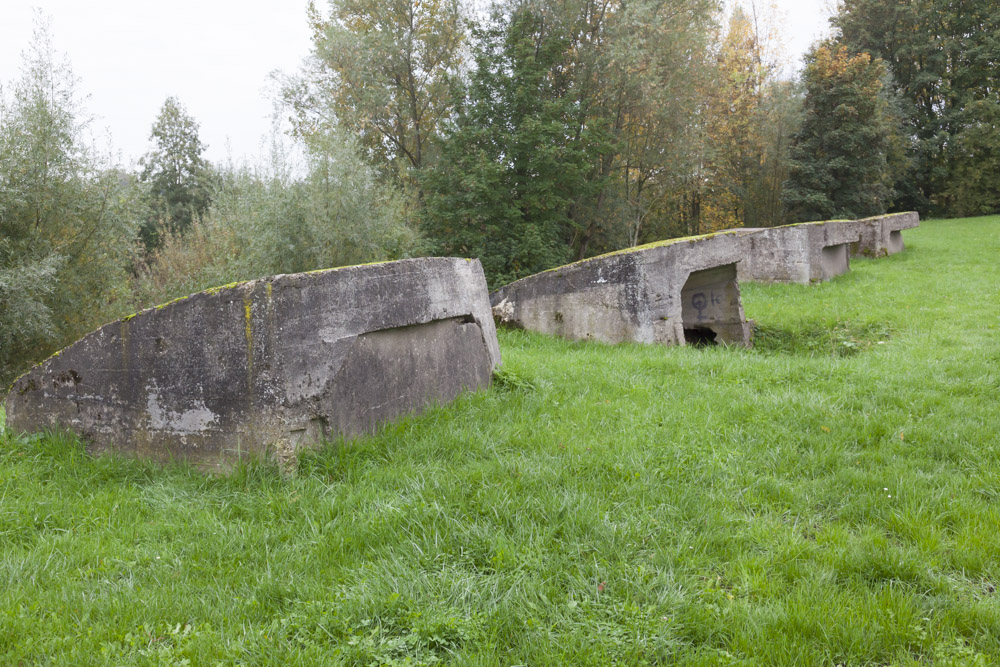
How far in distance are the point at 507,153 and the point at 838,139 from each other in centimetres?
1691

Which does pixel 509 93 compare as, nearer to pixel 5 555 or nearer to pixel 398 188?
pixel 398 188

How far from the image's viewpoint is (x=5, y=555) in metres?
3.04

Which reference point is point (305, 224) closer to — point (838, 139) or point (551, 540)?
point (551, 540)

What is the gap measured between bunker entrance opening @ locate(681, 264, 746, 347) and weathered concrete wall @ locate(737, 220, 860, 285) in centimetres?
389

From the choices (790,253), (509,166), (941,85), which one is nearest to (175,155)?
(509,166)

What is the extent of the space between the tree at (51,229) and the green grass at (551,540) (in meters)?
7.74

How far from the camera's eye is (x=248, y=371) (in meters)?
3.77

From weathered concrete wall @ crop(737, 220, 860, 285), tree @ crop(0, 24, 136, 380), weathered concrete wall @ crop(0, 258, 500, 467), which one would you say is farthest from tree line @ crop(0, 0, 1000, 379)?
weathered concrete wall @ crop(0, 258, 500, 467)

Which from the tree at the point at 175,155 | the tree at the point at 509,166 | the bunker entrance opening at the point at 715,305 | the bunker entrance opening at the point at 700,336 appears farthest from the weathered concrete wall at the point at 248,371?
the tree at the point at 175,155

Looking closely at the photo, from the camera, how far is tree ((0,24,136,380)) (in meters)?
10.5

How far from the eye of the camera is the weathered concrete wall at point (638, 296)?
8008 millimetres

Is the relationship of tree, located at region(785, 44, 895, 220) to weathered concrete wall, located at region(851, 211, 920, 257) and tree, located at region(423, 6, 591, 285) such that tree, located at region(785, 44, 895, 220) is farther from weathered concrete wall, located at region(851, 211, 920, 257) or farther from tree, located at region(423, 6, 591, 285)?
tree, located at region(423, 6, 591, 285)

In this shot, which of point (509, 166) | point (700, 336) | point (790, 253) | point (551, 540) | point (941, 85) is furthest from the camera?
point (941, 85)

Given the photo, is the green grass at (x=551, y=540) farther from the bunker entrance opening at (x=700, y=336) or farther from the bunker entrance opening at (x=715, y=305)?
the bunker entrance opening at (x=700, y=336)
